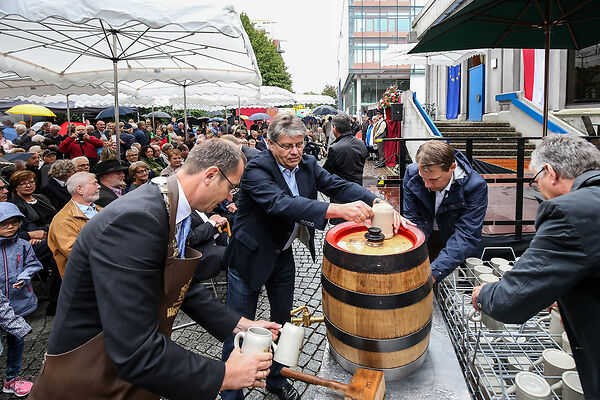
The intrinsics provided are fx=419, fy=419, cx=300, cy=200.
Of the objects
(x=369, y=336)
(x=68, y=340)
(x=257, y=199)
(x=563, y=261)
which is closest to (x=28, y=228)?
(x=257, y=199)

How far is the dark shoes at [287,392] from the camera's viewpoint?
10.5 ft

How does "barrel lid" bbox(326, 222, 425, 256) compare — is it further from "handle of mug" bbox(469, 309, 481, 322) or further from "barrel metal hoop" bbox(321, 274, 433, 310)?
"handle of mug" bbox(469, 309, 481, 322)

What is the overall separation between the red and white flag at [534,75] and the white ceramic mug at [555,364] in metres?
11.9

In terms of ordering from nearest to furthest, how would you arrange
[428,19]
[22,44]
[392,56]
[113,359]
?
[113,359] → [22,44] → [428,19] → [392,56]

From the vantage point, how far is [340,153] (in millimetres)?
6938

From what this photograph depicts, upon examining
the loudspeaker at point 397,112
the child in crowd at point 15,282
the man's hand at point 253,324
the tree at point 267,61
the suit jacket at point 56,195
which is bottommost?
the child in crowd at point 15,282

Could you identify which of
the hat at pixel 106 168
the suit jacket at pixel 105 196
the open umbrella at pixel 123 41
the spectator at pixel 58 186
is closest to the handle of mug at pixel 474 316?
the open umbrella at pixel 123 41

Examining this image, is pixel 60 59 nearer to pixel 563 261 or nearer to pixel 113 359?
pixel 113 359

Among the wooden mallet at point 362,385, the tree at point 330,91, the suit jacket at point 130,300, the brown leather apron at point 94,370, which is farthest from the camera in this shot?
the tree at point 330,91

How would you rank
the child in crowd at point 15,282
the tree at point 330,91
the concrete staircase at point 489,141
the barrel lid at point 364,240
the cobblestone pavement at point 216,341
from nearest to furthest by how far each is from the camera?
the barrel lid at point 364,240 < the child in crowd at point 15,282 < the cobblestone pavement at point 216,341 < the concrete staircase at point 489,141 < the tree at point 330,91

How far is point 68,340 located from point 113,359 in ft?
0.89

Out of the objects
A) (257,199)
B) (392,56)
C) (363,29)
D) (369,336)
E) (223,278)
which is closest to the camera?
(369,336)

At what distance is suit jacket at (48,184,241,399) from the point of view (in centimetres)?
138

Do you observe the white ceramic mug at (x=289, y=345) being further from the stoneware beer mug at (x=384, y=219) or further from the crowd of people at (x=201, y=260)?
the stoneware beer mug at (x=384, y=219)
